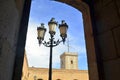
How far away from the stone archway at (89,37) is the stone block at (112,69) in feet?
0.49

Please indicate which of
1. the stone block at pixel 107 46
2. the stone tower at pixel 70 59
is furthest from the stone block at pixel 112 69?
the stone tower at pixel 70 59

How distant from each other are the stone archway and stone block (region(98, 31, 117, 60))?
0.16 metres

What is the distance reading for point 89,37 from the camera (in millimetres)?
2016

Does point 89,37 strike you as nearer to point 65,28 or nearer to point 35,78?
point 65,28

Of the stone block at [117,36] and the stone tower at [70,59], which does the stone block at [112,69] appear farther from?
the stone tower at [70,59]

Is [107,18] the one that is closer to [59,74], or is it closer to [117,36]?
[117,36]

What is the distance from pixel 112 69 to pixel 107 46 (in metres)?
0.25

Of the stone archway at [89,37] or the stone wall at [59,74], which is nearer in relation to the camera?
the stone archway at [89,37]

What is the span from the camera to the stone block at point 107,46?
1564 millimetres

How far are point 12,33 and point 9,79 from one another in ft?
1.11

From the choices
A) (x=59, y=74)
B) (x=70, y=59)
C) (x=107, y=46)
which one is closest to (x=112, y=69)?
(x=107, y=46)

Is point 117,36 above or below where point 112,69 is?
above

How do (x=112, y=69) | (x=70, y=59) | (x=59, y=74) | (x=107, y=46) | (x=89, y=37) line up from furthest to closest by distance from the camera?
(x=70, y=59), (x=59, y=74), (x=89, y=37), (x=107, y=46), (x=112, y=69)

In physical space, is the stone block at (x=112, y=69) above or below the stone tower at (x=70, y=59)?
below
